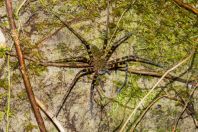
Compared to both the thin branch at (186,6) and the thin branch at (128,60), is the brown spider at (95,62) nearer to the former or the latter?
the thin branch at (128,60)

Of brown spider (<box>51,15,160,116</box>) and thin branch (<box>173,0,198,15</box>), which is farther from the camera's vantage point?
thin branch (<box>173,0,198,15</box>)

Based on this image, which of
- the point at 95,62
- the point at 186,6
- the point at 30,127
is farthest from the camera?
the point at 186,6

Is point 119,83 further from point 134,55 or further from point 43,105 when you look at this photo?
point 43,105

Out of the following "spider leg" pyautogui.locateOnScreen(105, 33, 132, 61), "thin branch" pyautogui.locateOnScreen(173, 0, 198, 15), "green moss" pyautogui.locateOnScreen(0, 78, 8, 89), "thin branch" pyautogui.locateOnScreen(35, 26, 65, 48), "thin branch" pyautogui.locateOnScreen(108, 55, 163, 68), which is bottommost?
"green moss" pyautogui.locateOnScreen(0, 78, 8, 89)

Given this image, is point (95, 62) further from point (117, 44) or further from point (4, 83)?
point (4, 83)

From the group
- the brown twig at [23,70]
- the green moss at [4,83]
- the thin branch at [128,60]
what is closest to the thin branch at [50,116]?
the brown twig at [23,70]

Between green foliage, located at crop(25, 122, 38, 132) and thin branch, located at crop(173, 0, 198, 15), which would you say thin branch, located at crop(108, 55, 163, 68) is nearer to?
thin branch, located at crop(173, 0, 198, 15)

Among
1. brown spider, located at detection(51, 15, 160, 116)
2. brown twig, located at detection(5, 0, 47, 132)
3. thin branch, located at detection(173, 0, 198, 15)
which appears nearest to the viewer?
brown twig, located at detection(5, 0, 47, 132)

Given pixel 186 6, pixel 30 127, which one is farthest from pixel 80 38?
pixel 186 6

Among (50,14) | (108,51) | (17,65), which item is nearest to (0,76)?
(17,65)

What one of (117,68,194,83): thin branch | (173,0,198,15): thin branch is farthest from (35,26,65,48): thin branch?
(173,0,198,15): thin branch

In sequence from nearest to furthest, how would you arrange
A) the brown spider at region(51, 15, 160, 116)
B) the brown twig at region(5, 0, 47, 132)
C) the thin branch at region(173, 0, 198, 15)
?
the brown twig at region(5, 0, 47, 132) → the brown spider at region(51, 15, 160, 116) → the thin branch at region(173, 0, 198, 15)
